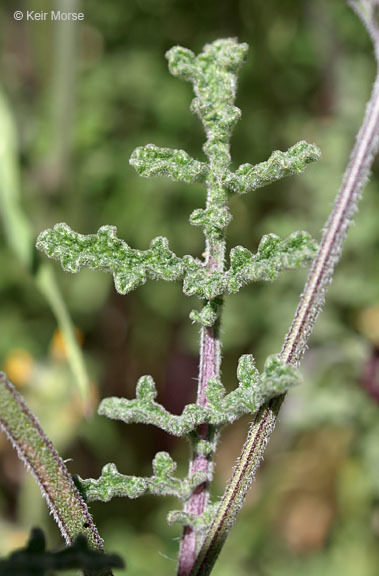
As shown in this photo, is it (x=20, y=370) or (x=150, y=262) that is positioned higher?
(x=20, y=370)

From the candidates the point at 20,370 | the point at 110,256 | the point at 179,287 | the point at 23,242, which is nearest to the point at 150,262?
the point at 110,256

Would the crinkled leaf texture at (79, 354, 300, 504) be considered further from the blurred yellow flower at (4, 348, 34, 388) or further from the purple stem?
the blurred yellow flower at (4, 348, 34, 388)

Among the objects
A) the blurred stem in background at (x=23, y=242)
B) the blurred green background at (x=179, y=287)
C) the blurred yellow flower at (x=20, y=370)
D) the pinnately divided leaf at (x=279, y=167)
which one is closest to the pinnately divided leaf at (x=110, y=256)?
the pinnately divided leaf at (x=279, y=167)

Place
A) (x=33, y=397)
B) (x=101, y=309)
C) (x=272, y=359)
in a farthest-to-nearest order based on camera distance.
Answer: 1. (x=101, y=309)
2. (x=33, y=397)
3. (x=272, y=359)

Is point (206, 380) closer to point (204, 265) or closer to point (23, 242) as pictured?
point (204, 265)

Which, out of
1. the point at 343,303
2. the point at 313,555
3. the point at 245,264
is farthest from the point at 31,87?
the point at 245,264

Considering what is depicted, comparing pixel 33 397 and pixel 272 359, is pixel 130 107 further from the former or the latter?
pixel 272 359

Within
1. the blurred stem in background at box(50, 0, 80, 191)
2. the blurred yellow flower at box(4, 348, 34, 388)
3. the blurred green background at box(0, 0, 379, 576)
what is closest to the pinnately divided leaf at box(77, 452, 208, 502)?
the blurred green background at box(0, 0, 379, 576)
